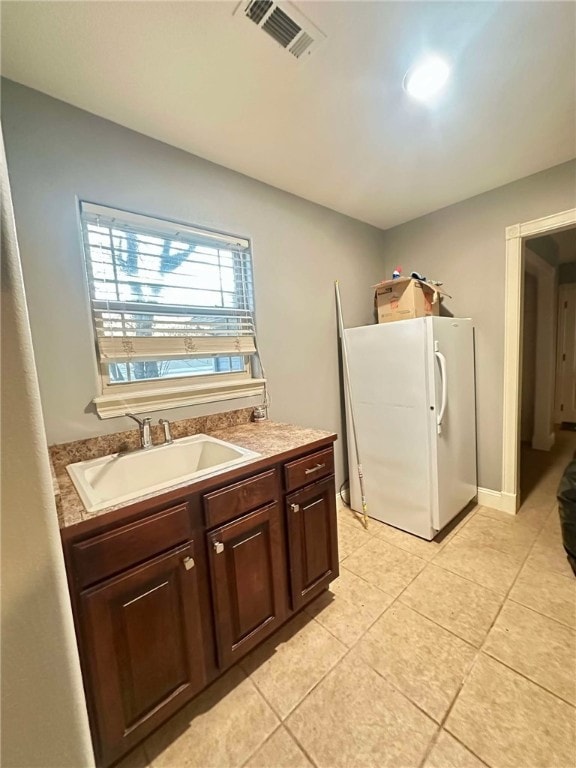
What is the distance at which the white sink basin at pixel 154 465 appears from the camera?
124cm

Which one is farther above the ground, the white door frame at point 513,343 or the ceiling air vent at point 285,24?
the ceiling air vent at point 285,24

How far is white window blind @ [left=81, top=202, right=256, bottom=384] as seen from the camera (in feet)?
4.82

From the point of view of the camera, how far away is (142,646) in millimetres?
990

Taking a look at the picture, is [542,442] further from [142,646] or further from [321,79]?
[142,646]

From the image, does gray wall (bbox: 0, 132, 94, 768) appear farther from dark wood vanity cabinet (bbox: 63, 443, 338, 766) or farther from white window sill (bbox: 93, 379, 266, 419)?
white window sill (bbox: 93, 379, 266, 419)

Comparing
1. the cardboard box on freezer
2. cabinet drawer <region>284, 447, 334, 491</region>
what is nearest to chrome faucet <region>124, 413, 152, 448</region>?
cabinet drawer <region>284, 447, 334, 491</region>

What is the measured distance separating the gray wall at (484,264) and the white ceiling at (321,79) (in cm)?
30

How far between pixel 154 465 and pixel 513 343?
2.49 metres

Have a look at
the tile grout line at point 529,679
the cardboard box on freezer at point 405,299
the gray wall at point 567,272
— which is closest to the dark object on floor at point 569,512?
the tile grout line at point 529,679

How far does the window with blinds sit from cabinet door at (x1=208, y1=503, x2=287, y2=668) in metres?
0.89

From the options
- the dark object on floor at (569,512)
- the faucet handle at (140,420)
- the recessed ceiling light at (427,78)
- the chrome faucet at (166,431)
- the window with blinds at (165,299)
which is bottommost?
the dark object on floor at (569,512)

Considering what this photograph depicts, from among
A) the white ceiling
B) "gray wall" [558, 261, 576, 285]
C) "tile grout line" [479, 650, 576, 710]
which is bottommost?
"tile grout line" [479, 650, 576, 710]

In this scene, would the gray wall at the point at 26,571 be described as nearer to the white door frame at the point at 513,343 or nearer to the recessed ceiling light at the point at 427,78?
the recessed ceiling light at the point at 427,78

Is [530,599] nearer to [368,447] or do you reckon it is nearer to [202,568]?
[368,447]
